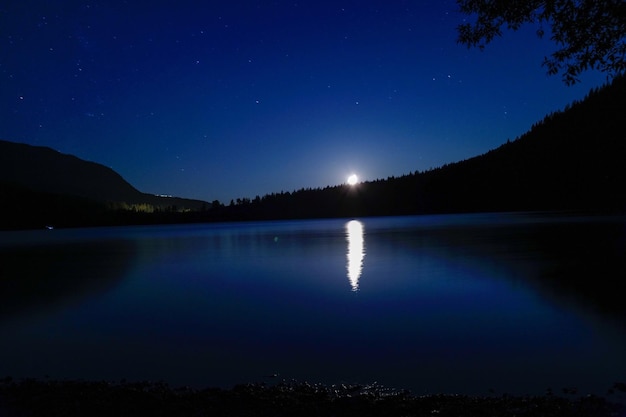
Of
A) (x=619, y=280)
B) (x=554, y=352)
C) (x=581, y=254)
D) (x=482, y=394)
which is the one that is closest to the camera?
(x=482, y=394)

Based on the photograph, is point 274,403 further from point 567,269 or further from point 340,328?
point 567,269

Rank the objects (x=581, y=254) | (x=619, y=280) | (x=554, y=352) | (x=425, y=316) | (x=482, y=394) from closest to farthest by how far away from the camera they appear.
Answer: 1. (x=482, y=394)
2. (x=554, y=352)
3. (x=425, y=316)
4. (x=619, y=280)
5. (x=581, y=254)

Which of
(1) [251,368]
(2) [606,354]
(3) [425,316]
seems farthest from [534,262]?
(1) [251,368]

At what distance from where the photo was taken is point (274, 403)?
8086 mm

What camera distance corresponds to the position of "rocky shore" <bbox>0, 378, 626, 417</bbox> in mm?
7582

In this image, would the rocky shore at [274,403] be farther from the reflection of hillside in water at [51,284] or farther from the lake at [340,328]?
the reflection of hillside in water at [51,284]

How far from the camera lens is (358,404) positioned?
8102mm

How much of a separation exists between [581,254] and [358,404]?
3623 cm

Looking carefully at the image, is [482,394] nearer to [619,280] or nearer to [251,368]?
[251,368]

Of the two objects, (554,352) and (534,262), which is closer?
(554,352)

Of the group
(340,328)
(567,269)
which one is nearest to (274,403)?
(340,328)

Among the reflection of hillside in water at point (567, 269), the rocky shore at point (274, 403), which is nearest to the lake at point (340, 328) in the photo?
the reflection of hillside in water at point (567, 269)

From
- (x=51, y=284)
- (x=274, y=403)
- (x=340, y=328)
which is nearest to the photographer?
(x=274, y=403)

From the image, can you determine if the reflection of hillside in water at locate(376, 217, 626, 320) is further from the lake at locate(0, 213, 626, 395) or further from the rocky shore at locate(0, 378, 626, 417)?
the rocky shore at locate(0, 378, 626, 417)
